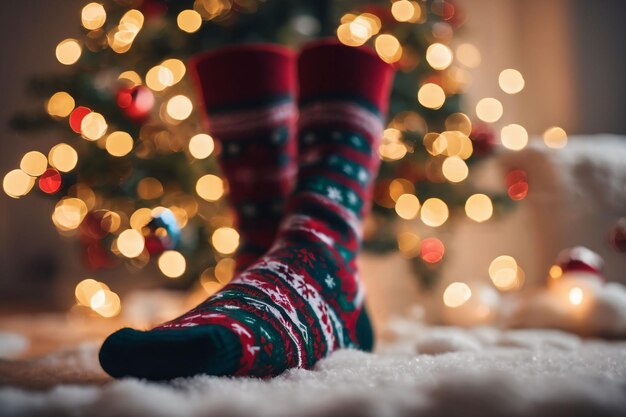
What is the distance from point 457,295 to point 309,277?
2.52 feet

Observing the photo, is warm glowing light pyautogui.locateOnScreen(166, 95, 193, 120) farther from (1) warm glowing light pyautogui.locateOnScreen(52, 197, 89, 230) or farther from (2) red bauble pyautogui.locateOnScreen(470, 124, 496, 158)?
(2) red bauble pyautogui.locateOnScreen(470, 124, 496, 158)

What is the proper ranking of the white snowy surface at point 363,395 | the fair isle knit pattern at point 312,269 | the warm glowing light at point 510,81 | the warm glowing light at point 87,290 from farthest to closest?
the warm glowing light at point 510,81 < the warm glowing light at point 87,290 < the fair isle knit pattern at point 312,269 < the white snowy surface at point 363,395

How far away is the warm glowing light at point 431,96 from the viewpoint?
4.30 feet

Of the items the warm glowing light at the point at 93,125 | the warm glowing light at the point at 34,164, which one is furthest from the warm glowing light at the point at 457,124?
the warm glowing light at the point at 34,164

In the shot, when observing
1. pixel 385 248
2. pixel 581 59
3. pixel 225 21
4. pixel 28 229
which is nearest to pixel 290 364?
pixel 385 248

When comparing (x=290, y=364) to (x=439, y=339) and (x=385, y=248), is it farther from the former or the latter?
(x=385, y=248)

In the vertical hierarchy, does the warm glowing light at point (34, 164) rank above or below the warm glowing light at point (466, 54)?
below

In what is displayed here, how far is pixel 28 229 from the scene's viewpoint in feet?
8.76

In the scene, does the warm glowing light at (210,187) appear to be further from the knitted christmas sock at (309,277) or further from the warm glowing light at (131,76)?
the knitted christmas sock at (309,277)

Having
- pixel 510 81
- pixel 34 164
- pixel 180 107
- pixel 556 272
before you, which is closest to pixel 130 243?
pixel 180 107

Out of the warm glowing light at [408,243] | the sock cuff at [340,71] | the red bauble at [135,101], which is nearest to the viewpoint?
the sock cuff at [340,71]

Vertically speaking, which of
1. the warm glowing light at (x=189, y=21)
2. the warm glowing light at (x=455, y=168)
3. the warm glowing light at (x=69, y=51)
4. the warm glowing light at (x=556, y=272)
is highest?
the warm glowing light at (x=69, y=51)

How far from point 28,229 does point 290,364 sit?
258cm

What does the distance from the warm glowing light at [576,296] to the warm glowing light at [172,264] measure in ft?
2.82
